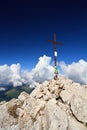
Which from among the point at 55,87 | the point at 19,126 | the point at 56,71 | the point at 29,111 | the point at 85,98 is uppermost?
the point at 56,71

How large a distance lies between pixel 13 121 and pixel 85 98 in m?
18.6

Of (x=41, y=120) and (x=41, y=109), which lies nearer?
(x=41, y=120)

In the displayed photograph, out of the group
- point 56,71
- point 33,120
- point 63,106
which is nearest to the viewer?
point 33,120

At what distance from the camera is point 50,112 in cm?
3941

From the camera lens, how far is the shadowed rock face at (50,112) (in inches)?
1462

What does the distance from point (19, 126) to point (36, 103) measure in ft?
24.1

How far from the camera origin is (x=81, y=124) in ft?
123

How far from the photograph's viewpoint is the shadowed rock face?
3712cm

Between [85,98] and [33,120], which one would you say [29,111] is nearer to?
[33,120]

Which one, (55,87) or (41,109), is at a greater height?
(55,87)

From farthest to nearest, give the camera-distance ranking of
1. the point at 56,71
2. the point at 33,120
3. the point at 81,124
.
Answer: the point at 56,71
the point at 33,120
the point at 81,124

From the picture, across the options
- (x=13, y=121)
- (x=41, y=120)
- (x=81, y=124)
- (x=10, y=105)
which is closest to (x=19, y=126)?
(x=13, y=121)

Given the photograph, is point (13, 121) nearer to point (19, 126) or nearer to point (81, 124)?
point (19, 126)

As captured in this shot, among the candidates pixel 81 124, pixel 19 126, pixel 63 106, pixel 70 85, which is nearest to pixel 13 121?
pixel 19 126
